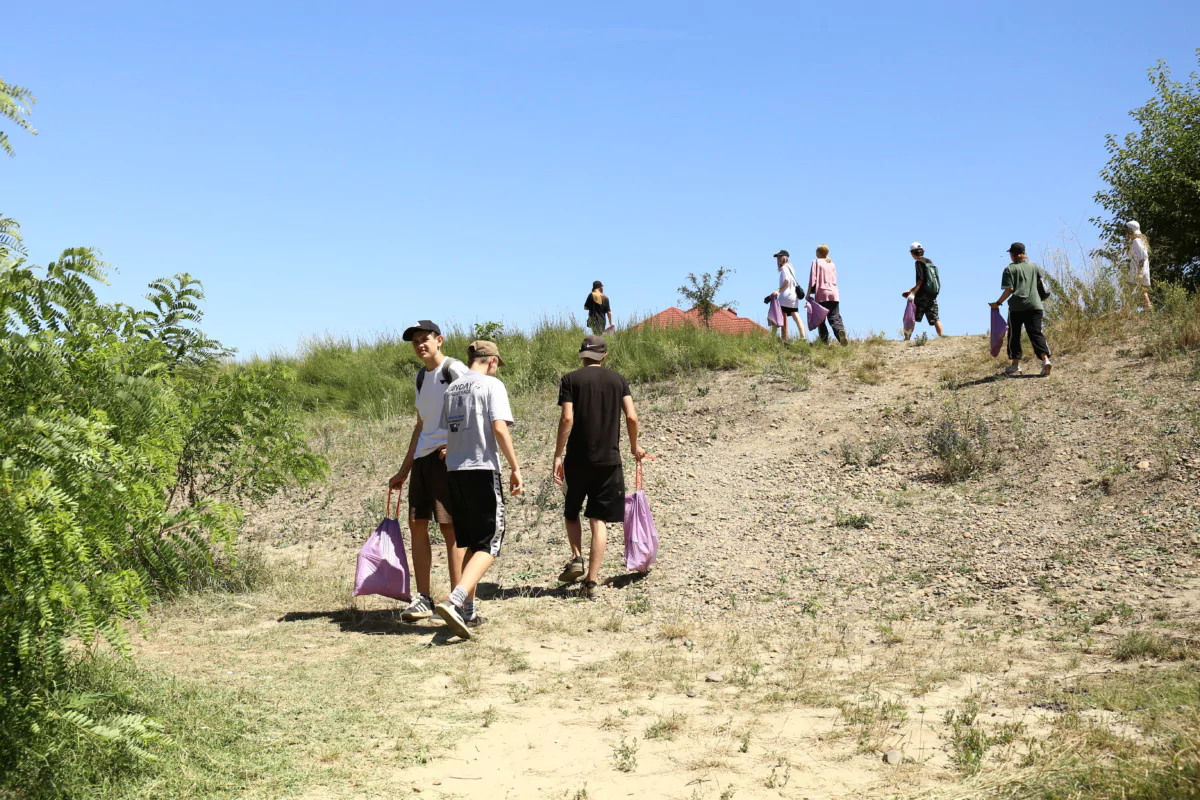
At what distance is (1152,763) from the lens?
3445 millimetres

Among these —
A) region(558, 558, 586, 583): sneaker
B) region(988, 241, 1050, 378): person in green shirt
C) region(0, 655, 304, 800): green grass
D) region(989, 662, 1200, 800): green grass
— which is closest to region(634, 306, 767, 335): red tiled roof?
region(988, 241, 1050, 378): person in green shirt

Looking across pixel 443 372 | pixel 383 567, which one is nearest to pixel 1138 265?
pixel 443 372

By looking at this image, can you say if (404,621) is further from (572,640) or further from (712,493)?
(712,493)

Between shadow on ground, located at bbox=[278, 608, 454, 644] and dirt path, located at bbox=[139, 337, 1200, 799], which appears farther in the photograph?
shadow on ground, located at bbox=[278, 608, 454, 644]

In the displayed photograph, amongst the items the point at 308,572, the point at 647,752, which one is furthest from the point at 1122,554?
the point at 308,572

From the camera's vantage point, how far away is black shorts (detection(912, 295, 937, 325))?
1580 cm

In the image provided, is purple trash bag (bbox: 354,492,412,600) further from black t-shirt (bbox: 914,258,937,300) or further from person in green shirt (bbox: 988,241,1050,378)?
black t-shirt (bbox: 914,258,937,300)

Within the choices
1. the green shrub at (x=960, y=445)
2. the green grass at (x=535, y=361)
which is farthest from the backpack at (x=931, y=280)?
the green shrub at (x=960, y=445)

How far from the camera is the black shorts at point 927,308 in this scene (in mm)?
15805

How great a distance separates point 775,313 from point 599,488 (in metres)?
8.66

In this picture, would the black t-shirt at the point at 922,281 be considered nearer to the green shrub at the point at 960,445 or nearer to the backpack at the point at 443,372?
the green shrub at the point at 960,445

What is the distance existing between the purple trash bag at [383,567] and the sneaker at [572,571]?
1.50 m

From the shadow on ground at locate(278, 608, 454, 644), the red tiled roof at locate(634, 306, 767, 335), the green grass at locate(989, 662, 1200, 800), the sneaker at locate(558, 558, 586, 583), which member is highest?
the red tiled roof at locate(634, 306, 767, 335)

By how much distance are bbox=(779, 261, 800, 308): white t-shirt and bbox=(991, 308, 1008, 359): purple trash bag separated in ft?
11.4
